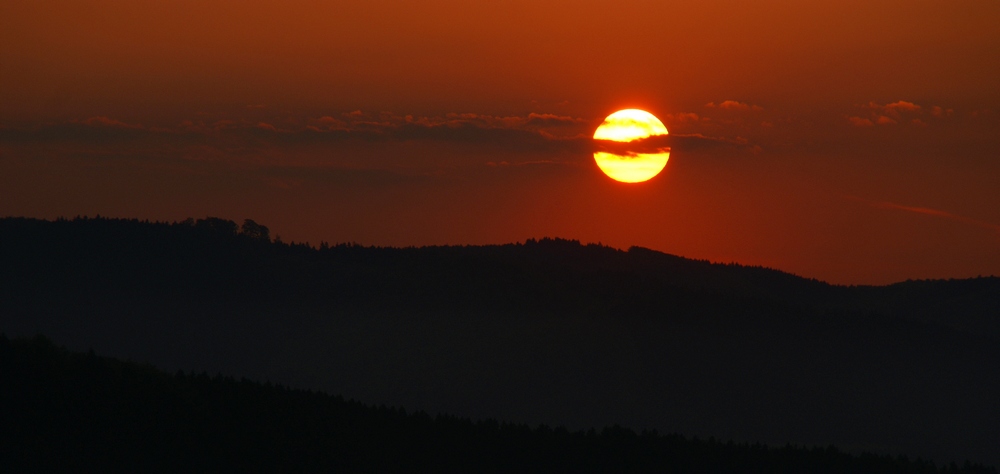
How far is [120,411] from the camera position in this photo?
50.2 m

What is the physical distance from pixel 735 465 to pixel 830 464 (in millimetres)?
5220

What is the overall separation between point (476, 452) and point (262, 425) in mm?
10979

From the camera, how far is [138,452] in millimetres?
48625

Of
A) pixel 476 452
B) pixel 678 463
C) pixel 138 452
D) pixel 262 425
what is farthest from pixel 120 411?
pixel 678 463

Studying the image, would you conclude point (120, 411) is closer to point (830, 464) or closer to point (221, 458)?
point (221, 458)

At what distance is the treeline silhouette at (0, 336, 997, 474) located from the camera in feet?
157

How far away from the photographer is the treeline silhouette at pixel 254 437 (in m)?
47.8

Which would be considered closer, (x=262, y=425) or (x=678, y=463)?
(x=262, y=425)

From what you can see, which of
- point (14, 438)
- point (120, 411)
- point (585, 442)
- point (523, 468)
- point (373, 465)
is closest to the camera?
point (14, 438)

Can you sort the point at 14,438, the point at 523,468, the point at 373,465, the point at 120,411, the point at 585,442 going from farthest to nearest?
the point at 585,442
the point at 523,468
the point at 373,465
the point at 120,411
the point at 14,438

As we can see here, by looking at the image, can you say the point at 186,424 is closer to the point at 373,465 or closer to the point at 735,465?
the point at 373,465

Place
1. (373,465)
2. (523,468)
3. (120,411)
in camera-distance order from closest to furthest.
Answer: (120,411) → (373,465) → (523,468)

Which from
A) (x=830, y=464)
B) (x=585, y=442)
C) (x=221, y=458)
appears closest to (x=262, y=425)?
(x=221, y=458)

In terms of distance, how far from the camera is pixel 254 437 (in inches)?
2063
